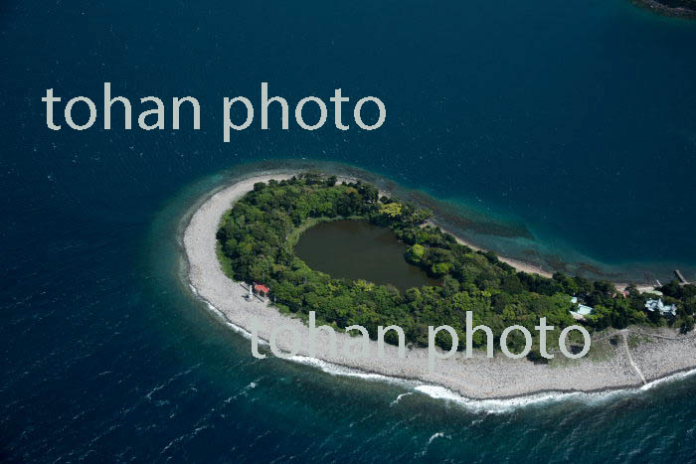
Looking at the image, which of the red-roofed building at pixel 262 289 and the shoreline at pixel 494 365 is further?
the red-roofed building at pixel 262 289

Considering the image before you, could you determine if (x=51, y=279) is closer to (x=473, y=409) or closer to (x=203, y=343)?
(x=203, y=343)

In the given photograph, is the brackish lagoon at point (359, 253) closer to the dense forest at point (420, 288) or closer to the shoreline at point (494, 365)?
the dense forest at point (420, 288)

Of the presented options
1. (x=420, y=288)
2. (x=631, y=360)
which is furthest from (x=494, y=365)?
(x=631, y=360)

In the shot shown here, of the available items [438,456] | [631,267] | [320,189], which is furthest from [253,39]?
[438,456]

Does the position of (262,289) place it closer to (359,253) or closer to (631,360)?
(359,253)

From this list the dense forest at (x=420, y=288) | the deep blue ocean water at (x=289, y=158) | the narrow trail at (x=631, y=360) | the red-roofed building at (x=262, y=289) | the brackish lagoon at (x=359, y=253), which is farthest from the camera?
the brackish lagoon at (x=359, y=253)

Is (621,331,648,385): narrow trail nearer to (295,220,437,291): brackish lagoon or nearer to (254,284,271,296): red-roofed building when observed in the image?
(295,220,437,291): brackish lagoon

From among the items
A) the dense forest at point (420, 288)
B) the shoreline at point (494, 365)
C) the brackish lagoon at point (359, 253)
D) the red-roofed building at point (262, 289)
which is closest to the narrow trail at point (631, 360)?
the shoreline at point (494, 365)
